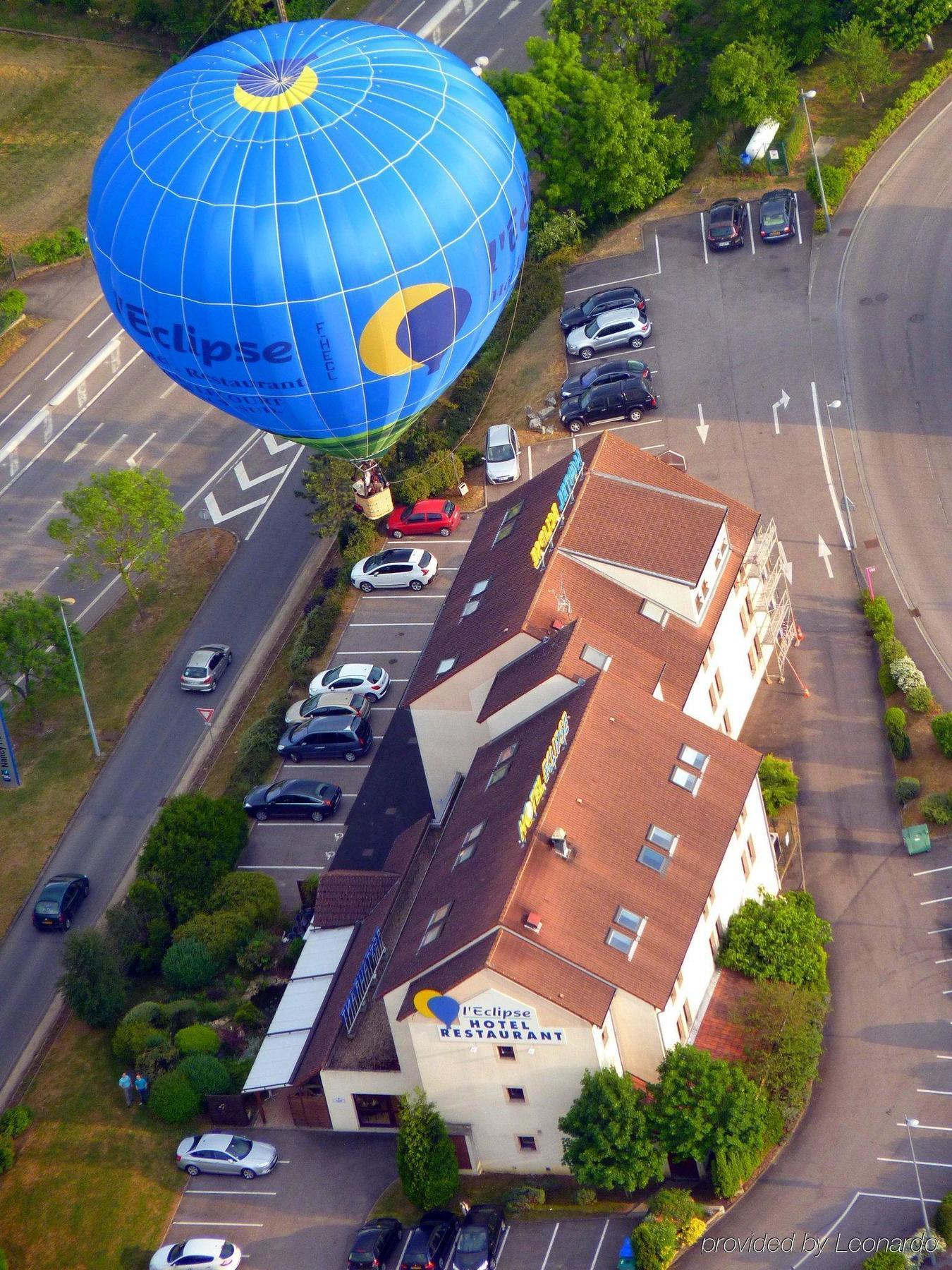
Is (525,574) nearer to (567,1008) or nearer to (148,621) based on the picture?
(567,1008)

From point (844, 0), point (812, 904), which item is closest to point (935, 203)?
point (844, 0)

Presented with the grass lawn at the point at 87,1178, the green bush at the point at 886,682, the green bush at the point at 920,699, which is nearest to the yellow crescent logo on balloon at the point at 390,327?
the green bush at the point at 886,682

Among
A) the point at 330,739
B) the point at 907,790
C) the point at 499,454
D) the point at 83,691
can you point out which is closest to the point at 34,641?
the point at 83,691

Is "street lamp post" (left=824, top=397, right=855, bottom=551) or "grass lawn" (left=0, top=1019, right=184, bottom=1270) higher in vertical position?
"street lamp post" (left=824, top=397, right=855, bottom=551)

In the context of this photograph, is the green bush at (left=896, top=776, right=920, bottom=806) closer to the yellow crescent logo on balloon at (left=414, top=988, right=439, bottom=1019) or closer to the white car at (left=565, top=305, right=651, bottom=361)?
the yellow crescent logo on balloon at (left=414, top=988, right=439, bottom=1019)

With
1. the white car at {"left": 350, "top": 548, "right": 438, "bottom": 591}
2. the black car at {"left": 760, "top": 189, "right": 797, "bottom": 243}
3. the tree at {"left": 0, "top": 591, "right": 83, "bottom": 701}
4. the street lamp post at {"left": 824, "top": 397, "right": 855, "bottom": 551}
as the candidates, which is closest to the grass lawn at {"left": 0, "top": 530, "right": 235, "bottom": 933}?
the tree at {"left": 0, "top": 591, "right": 83, "bottom": 701}

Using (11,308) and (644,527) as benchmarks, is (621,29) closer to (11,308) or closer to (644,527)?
(11,308)
